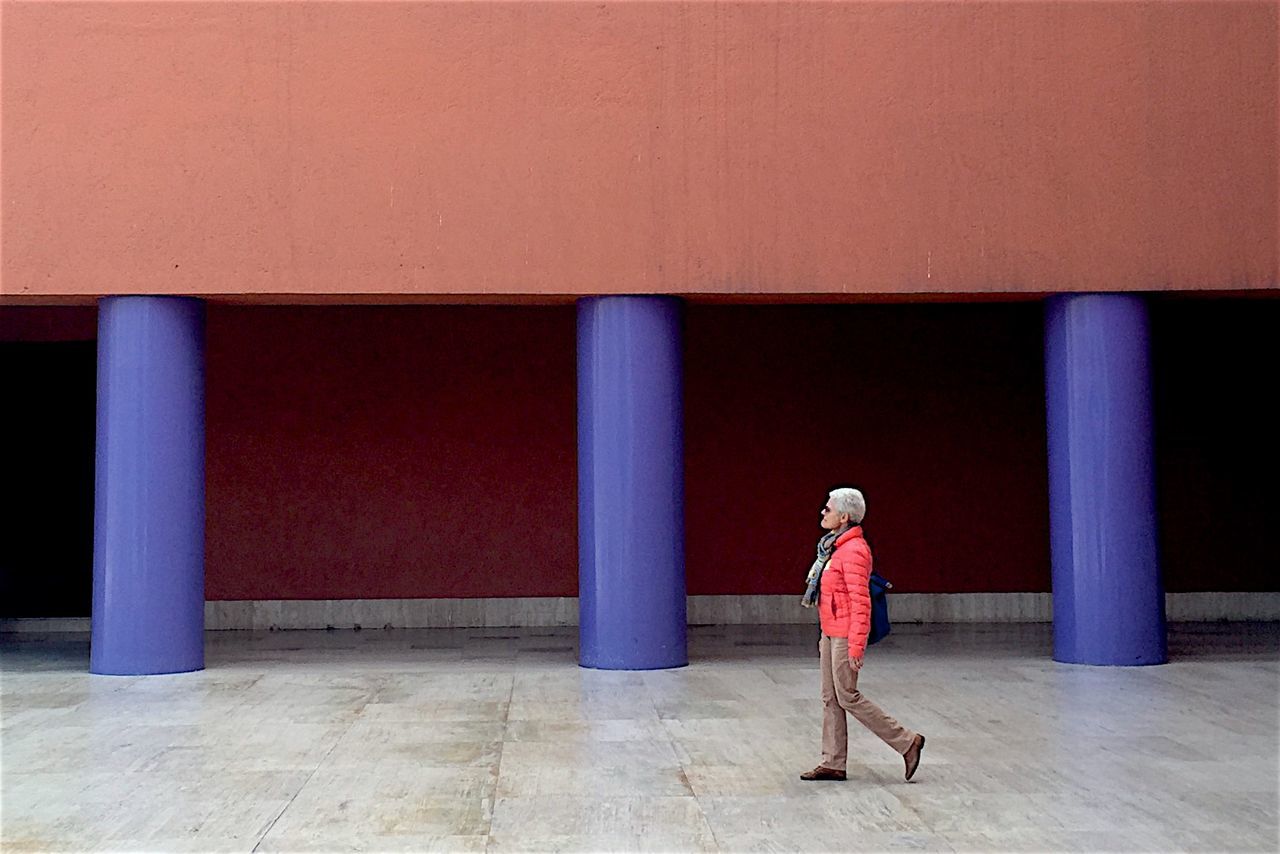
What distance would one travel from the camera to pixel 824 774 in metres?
7.98

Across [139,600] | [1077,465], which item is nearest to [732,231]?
[1077,465]

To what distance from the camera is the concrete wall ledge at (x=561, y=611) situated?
57.4 ft

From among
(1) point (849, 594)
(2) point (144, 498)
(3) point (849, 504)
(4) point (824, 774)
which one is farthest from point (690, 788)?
(2) point (144, 498)

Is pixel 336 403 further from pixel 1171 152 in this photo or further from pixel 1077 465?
pixel 1171 152

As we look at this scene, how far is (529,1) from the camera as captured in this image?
13297mm

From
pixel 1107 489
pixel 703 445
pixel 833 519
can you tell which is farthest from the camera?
pixel 703 445

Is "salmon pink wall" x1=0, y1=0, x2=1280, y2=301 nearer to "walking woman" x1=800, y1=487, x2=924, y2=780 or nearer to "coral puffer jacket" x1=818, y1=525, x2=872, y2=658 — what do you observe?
"walking woman" x1=800, y1=487, x2=924, y2=780

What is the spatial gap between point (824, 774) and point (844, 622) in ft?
3.04

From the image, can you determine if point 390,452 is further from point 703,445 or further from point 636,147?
point 636,147

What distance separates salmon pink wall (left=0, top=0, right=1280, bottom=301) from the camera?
13.1 meters

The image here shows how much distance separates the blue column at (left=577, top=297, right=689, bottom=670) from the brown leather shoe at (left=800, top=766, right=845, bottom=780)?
534 centimetres

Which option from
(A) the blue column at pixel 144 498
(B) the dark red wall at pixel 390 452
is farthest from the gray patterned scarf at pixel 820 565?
(B) the dark red wall at pixel 390 452

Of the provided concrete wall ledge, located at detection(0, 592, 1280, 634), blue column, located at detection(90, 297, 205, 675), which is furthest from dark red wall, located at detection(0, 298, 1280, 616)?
blue column, located at detection(90, 297, 205, 675)

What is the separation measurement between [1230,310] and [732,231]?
8201 mm
